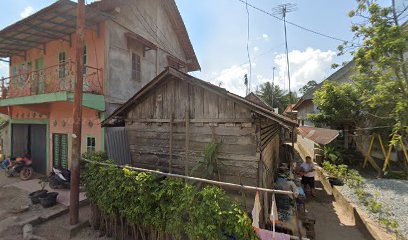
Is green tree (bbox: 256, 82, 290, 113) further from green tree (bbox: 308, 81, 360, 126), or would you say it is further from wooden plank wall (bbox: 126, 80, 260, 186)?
wooden plank wall (bbox: 126, 80, 260, 186)

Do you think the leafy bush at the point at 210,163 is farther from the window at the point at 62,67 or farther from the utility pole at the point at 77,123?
the window at the point at 62,67

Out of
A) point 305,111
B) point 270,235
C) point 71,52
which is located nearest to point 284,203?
point 270,235

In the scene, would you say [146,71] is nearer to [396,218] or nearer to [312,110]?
[396,218]

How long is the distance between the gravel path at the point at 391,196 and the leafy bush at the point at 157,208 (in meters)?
→ 5.46

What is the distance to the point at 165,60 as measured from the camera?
12883 millimetres

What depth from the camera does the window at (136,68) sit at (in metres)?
10.2

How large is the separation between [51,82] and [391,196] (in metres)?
15.5

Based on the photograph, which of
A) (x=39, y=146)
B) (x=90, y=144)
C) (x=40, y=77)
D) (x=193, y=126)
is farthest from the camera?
(x=39, y=146)

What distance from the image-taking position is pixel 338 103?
12.6 m

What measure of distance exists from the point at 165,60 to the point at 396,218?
12.8 meters

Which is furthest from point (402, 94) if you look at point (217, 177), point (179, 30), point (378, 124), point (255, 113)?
point (179, 30)

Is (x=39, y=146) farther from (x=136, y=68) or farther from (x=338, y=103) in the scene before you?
(x=338, y=103)

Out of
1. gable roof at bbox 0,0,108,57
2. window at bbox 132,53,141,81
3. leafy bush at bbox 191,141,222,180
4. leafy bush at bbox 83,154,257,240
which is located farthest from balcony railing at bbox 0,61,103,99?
leafy bush at bbox 191,141,222,180

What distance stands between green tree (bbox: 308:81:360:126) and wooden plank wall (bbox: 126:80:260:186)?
10255 millimetres
